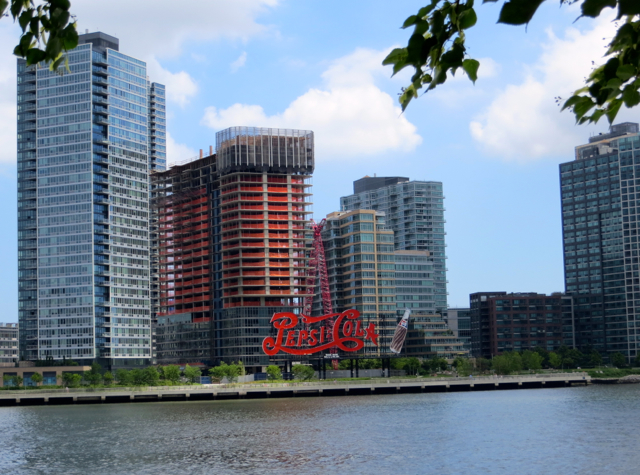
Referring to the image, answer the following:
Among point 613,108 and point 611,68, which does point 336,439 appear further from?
point 611,68

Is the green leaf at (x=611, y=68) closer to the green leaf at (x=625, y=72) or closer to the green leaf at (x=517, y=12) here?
the green leaf at (x=625, y=72)

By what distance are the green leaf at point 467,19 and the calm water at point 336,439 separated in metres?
70.3

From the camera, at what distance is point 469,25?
9617 mm

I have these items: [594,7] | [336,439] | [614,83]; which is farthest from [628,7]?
[336,439]

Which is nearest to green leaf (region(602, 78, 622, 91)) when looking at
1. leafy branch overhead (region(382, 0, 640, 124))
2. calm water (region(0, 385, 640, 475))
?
leafy branch overhead (region(382, 0, 640, 124))

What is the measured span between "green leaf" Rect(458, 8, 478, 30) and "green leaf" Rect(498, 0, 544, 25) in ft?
5.62

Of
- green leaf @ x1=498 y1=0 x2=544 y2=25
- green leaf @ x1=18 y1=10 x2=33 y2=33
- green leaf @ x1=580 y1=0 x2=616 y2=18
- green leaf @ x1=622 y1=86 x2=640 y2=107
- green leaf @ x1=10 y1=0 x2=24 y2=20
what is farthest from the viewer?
green leaf @ x1=18 y1=10 x2=33 y2=33

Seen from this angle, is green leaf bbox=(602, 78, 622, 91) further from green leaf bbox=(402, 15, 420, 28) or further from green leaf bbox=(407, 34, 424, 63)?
green leaf bbox=(402, 15, 420, 28)

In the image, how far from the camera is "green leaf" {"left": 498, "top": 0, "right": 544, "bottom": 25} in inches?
307

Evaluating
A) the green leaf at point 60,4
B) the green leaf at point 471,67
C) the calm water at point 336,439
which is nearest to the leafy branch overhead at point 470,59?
the green leaf at point 471,67

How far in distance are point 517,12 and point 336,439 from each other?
330ft

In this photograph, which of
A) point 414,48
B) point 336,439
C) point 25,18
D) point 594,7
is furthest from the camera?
point 336,439

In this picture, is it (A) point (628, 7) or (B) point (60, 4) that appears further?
(B) point (60, 4)

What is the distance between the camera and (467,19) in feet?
31.5
